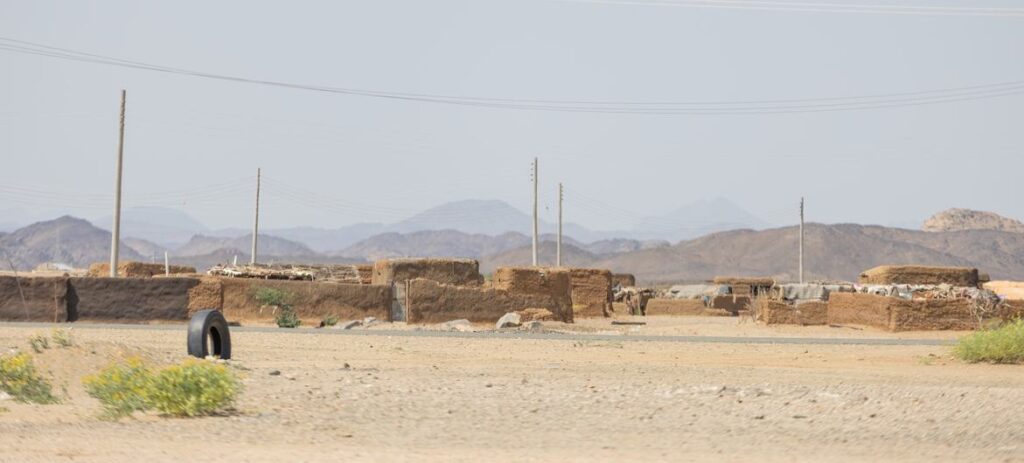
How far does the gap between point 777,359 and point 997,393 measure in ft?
29.8

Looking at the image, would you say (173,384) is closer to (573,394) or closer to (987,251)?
(573,394)

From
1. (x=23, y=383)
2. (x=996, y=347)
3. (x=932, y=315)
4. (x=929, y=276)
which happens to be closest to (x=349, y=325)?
(x=932, y=315)

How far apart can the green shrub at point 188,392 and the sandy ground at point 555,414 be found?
0.23 meters

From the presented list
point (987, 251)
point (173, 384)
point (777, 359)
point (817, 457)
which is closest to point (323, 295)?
point (777, 359)

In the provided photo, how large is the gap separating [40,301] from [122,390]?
24.0 metres

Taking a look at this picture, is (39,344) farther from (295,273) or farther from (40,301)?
(295,273)

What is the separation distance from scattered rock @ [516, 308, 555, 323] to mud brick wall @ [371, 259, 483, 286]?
355 centimetres

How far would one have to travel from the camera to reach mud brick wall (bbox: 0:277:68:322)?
37.5 meters

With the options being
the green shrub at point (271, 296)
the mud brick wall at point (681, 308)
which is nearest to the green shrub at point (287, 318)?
the green shrub at point (271, 296)

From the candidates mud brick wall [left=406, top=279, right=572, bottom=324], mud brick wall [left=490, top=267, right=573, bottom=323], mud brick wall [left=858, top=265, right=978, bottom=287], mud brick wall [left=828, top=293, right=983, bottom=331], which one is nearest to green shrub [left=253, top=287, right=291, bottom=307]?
mud brick wall [left=406, top=279, right=572, bottom=324]

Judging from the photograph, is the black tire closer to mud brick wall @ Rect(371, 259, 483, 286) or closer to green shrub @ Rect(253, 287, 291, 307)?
green shrub @ Rect(253, 287, 291, 307)

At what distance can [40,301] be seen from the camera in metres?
37.6

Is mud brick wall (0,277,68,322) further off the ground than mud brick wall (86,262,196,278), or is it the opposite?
mud brick wall (86,262,196,278)

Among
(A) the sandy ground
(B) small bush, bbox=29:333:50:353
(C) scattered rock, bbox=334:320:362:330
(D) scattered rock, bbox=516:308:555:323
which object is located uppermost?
(D) scattered rock, bbox=516:308:555:323
